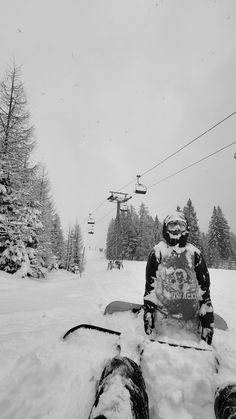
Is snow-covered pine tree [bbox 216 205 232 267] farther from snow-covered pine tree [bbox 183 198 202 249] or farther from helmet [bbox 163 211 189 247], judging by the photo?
helmet [bbox 163 211 189 247]

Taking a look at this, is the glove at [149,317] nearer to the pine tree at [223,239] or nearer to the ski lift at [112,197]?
the ski lift at [112,197]

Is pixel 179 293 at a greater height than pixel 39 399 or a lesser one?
greater

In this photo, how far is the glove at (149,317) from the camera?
3.21 meters

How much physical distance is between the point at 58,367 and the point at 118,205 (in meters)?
22.2

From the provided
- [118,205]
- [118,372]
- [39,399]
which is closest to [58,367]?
Result: [39,399]

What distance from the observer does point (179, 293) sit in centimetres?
334

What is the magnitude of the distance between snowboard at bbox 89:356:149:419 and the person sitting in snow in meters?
1.27

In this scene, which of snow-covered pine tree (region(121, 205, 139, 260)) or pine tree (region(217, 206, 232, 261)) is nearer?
pine tree (region(217, 206, 232, 261))

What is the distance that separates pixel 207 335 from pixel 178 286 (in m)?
0.67

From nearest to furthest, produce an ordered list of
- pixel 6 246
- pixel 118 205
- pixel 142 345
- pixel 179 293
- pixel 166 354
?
1. pixel 166 354
2. pixel 142 345
3. pixel 179 293
4. pixel 6 246
5. pixel 118 205

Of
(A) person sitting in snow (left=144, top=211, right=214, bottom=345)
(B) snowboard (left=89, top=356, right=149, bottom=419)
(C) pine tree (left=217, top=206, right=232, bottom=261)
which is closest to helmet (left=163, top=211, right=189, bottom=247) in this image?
(A) person sitting in snow (left=144, top=211, right=214, bottom=345)

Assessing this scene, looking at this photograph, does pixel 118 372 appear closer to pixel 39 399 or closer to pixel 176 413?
pixel 176 413

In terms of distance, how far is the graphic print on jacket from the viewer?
3.28 metres

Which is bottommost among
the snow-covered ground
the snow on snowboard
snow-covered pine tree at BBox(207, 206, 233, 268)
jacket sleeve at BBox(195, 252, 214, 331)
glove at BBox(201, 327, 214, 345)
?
the snow-covered ground
